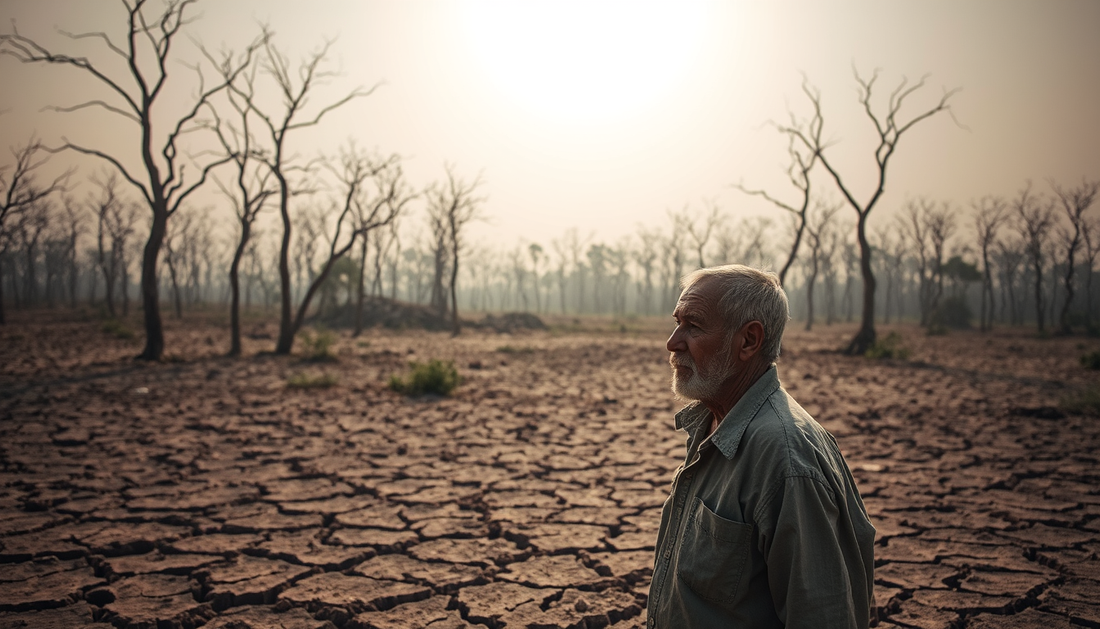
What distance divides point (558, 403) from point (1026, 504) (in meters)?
5.54

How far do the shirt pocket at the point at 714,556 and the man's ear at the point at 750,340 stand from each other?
0.42 m

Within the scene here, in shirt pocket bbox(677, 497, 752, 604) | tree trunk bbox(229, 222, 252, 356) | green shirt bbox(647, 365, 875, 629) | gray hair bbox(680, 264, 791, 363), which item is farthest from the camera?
tree trunk bbox(229, 222, 252, 356)

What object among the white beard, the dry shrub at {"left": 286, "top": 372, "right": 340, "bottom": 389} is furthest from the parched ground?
the white beard

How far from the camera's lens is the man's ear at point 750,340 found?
61.2 inches

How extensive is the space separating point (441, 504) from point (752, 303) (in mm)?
3392

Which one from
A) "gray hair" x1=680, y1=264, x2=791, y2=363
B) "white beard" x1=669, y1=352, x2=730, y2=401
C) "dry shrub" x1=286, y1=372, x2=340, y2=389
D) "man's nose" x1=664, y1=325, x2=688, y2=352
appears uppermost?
"gray hair" x1=680, y1=264, x2=791, y2=363

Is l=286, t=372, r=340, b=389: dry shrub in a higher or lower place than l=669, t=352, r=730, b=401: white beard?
lower

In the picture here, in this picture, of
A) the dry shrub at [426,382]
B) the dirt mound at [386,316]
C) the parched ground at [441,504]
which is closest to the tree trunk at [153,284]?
the parched ground at [441,504]

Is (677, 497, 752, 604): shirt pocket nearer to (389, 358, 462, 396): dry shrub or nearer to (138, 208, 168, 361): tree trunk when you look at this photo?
(389, 358, 462, 396): dry shrub

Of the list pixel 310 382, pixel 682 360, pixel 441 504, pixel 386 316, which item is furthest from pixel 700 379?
pixel 386 316

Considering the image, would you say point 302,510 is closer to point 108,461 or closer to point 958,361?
point 108,461

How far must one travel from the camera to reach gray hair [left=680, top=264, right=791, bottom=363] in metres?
1.55

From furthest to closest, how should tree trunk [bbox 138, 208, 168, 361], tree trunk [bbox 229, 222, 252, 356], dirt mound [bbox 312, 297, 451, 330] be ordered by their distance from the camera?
dirt mound [bbox 312, 297, 451, 330]
tree trunk [bbox 229, 222, 252, 356]
tree trunk [bbox 138, 208, 168, 361]

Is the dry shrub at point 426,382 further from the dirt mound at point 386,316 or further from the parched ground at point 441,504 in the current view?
the dirt mound at point 386,316
